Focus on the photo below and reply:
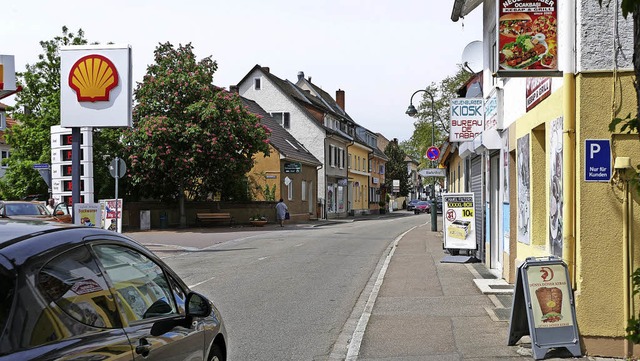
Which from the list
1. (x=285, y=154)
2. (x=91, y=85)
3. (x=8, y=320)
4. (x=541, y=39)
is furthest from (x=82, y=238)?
(x=285, y=154)

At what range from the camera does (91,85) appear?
76.6 ft

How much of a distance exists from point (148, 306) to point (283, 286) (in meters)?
9.53

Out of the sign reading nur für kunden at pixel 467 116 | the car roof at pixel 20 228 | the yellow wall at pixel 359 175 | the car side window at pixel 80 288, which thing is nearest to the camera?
the car side window at pixel 80 288

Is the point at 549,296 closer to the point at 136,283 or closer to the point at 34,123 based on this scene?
the point at 136,283

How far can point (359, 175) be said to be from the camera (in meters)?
70.5

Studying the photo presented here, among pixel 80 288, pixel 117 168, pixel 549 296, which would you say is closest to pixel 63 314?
pixel 80 288

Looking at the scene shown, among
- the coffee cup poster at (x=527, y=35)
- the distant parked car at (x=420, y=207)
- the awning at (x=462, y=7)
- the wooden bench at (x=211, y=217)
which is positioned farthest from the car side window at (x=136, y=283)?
the distant parked car at (x=420, y=207)

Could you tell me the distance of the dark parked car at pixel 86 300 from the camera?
2795 mm

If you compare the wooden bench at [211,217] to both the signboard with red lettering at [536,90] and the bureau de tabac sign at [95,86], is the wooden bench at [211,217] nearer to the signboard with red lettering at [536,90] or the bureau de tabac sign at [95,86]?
the bureau de tabac sign at [95,86]

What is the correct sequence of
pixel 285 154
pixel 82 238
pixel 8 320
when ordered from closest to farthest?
1. pixel 8 320
2. pixel 82 238
3. pixel 285 154

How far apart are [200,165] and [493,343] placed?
27.6m

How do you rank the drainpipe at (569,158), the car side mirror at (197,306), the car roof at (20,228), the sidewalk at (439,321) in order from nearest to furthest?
1. the car roof at (20,228)
2. the car side mirror at (197,306)
3. the drainpipe at (569,158)
4. the sidewalk at (439,321)

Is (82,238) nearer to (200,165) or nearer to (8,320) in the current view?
(8,320)

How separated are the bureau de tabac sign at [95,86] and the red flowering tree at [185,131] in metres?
9.49
